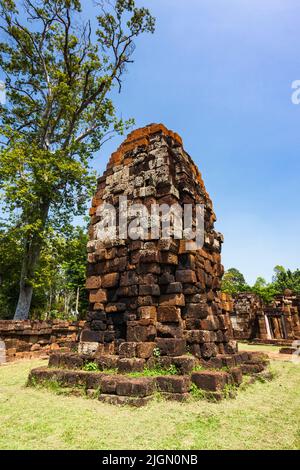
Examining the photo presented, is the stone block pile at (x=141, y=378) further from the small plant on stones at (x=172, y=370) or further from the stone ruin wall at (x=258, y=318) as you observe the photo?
the stone ruin wall at (x=258, y=318)

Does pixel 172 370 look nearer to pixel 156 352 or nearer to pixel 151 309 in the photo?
pixel 156 352

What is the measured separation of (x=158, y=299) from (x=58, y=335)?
27.3 ft

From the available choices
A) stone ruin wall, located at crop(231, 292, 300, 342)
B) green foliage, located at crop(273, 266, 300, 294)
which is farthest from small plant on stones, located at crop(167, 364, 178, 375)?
green foliage, located at crop(273, 266, 300, 294)

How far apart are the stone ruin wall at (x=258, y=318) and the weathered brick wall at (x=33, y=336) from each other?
1284cm

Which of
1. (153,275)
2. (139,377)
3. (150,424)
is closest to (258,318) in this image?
A: (153,275)

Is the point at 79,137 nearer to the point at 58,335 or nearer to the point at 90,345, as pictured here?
the point at 58,335

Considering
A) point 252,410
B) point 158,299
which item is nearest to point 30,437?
point 252,410

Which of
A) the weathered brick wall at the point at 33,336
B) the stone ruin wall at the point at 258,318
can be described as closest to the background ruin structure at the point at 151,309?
the weathered brick wall at the point at 33,336

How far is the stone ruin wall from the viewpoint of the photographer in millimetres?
20578

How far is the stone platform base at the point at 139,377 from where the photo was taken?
12.1 ft

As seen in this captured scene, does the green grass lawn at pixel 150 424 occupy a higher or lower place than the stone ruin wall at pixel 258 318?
lower

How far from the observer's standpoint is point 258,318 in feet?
68.8

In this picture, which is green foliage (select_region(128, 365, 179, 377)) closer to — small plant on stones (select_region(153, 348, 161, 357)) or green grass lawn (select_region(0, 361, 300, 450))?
small plant on stones (select_region(153, 348, 161, 357))
